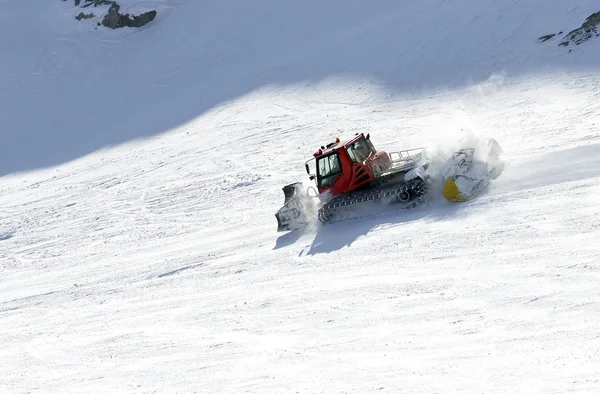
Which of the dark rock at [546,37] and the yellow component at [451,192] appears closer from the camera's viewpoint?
the yellow component at [451,192]

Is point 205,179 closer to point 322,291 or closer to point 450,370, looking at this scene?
point 322,291

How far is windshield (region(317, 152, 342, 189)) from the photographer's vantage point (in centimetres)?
1528

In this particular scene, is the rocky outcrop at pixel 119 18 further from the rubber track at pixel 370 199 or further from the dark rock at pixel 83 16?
the rubber track at pixel 370 199

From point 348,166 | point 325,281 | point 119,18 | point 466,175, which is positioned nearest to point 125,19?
point 119,18

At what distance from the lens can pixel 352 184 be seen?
15148 mm

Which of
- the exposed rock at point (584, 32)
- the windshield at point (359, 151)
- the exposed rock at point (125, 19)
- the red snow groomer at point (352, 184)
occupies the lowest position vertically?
the red snow groomer at point (352, 184)

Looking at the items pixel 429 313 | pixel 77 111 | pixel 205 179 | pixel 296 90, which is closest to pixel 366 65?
pixel 296 90

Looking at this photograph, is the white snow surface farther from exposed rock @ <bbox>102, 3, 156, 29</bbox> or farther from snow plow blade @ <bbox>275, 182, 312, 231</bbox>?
Answer: exposed rock @ <bbox>102, 3, 156, 29</bbox>

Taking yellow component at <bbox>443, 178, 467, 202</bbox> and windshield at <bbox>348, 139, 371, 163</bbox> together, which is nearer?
yellow component at <bbox>443, 178, 467, 202</bbox>

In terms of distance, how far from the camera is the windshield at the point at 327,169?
15.3m

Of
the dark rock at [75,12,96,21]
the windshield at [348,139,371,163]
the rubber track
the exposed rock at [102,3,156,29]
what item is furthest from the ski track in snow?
the dark rock at [75,12,96,21]

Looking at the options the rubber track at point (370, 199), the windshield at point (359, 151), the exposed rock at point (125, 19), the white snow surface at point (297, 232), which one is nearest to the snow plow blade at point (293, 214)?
the white snow surface at point (297, 232)

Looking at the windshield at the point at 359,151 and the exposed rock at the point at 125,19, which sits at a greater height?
the exposed rock at the point at 125,19

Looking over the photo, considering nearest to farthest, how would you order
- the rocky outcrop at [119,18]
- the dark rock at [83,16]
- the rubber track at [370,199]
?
the rubber track at [370,199]
the rocky outcrop at [119,18]
the dark rock at [83,16]
